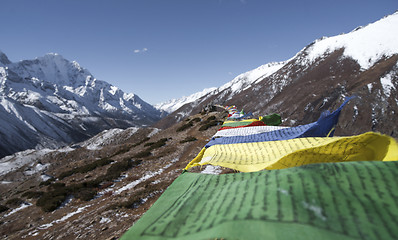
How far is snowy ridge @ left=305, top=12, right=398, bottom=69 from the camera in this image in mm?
126700

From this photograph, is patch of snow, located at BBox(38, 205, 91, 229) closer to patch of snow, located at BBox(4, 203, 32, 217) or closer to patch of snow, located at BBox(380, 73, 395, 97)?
patch of snow, located at BBox(4, 203, 32, 217)

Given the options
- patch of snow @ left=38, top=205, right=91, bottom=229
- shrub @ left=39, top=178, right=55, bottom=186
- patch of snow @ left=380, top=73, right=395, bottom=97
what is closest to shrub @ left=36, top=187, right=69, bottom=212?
patch of snow @ left=38, top=205, right=91, bottom=229

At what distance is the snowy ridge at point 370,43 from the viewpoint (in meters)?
127

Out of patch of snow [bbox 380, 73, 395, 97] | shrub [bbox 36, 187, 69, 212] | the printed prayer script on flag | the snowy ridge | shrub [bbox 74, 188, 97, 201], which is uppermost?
the snowy ridge

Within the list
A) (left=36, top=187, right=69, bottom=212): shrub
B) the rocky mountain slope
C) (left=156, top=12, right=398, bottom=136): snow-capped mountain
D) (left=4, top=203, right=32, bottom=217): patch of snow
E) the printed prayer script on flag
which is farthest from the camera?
(left=156, top=12, right=398, bottom=136): snow-capped mountain

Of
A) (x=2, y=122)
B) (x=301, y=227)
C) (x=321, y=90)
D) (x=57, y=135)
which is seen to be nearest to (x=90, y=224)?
(x=301, y=227)

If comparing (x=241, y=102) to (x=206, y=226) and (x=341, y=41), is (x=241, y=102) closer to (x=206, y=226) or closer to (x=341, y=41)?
(x=341, y=41)

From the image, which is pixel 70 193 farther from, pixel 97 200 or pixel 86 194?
pixel 97 200

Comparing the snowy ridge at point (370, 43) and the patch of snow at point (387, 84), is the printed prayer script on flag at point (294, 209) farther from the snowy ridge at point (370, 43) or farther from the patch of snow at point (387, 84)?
the snowy ridge at point (370, 43)

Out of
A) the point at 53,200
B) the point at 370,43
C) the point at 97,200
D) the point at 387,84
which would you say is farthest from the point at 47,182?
the point at 370,43

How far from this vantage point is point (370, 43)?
469 ft

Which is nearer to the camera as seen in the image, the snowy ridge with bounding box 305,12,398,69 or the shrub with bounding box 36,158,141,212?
the shrub with bounding box 36,158,141,212

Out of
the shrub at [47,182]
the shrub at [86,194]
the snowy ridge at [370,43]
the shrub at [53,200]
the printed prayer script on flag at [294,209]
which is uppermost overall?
the snowy ridge at [370,43]

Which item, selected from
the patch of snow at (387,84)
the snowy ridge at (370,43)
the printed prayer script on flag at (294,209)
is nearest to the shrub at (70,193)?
the printed prayer script on flag at (294,209)
